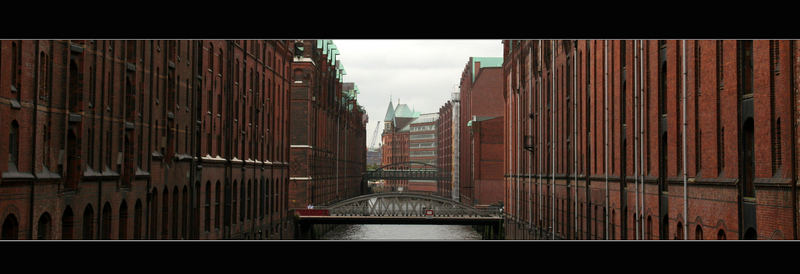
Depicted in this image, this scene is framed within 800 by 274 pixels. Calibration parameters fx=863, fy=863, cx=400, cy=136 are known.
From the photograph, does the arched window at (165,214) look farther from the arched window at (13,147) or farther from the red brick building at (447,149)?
the red brick building at (447,149)

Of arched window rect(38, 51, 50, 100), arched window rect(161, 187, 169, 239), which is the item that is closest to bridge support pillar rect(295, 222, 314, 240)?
arched window rect(161, 187, 169, 239)

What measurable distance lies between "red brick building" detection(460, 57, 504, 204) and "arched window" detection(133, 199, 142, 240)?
67745 mm

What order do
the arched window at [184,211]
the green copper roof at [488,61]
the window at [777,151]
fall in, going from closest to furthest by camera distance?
1. the window at [777,151]
2. the arched window at [184,211]
3. the green copper roof at [488,61]

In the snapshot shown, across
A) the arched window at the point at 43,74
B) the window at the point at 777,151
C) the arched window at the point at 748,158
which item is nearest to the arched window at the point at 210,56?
the arched window at the point at 43,74

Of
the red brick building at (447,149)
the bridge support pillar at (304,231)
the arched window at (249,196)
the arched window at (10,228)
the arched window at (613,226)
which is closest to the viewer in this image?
the arched window at (10,228)

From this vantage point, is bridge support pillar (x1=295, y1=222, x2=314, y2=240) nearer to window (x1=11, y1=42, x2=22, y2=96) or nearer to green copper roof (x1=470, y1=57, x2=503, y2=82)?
green copper roof (x1=470, y1=57, x2=503, y2=82)

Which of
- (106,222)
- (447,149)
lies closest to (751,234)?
(106,222)

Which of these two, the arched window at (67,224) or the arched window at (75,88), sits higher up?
the arched window at (75,88)

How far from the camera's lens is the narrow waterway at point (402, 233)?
8068 centimetres

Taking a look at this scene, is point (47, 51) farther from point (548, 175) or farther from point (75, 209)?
point (548, 175)

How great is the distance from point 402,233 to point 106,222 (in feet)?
197

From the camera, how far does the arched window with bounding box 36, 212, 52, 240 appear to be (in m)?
19.9

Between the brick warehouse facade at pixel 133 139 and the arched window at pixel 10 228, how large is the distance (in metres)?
0.02
